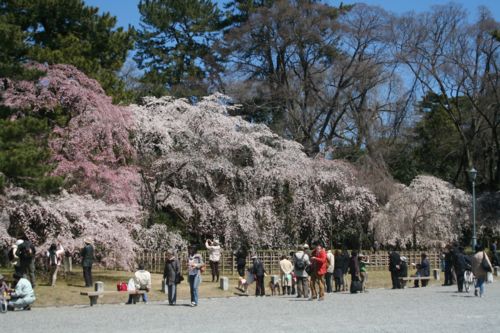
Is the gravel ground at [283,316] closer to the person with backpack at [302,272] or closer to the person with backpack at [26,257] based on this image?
the person with backpack at [302,272]

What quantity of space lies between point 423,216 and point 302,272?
68.7 feet

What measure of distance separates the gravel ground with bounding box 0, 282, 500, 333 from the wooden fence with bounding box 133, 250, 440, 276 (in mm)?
8057

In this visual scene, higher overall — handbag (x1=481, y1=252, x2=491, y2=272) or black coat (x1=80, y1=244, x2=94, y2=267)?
black coat (x1=80, y1=244, x2=94, y2=267)

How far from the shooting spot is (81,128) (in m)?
25.2

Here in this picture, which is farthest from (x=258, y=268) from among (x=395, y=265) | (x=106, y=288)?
(x=395, y=265)

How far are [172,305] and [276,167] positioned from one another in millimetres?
16094

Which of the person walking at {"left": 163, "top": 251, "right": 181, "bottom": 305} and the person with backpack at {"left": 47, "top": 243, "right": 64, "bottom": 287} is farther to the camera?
the person with backpack at {"left": 47, "top": 243, "right": 64, "bottom": 287}

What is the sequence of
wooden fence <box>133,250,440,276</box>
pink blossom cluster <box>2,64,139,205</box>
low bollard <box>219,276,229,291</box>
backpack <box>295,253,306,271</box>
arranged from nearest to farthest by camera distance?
backpack <box>295,253,306,271</box> < low bollard <box>219,276,229,291</box> < pink blossom cluster <box>2,64,139,205</box> < wooden fence <box>133,250,440,276</box>

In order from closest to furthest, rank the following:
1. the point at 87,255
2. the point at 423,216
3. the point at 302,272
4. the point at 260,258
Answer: the point at 302,272, the point at 87,255, the point at 260,258, the point at 423,216

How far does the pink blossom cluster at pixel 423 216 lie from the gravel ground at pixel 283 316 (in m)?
17.3

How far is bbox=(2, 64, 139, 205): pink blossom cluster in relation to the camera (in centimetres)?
2395

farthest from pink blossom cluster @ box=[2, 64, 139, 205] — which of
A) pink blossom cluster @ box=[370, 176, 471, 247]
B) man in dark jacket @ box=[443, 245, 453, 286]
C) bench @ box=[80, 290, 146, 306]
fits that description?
pink blossom cluster @ box=[370, 176, 471, 247]

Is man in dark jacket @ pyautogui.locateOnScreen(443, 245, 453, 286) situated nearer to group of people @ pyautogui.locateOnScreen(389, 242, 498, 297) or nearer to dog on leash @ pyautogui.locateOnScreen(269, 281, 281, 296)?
group of people @ pyautogui.locateOnScreen(389, 242, 498, 297)

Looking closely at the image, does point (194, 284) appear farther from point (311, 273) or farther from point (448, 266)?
point (448, 266)
